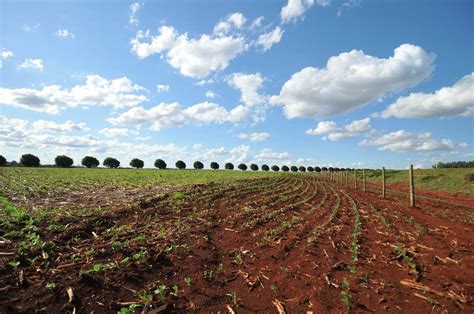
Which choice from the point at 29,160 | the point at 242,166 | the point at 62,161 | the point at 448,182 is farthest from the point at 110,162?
the point at 448,182

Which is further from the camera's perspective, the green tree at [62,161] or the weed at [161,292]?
the green tree at [62,161]

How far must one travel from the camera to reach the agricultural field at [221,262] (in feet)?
15.2

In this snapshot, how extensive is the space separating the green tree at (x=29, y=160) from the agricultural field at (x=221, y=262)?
7065 centimetres

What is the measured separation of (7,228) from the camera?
7027mm

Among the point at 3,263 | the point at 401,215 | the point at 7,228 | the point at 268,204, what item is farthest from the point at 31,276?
the point at 401,215

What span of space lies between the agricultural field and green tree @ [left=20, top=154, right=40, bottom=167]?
7065 cm

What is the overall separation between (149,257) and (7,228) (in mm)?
4042

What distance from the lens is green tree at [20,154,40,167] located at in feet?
219

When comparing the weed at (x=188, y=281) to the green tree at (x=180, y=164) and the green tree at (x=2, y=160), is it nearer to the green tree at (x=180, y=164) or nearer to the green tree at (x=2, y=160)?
the green tree at (x=2, y=160)

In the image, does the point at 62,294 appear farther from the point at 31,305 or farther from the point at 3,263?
the point at 3,263

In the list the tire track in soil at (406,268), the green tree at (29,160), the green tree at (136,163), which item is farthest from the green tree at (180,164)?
the tire track in soil at (406,268)

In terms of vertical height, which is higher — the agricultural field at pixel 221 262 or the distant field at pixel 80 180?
the distant field at pixel 80 180

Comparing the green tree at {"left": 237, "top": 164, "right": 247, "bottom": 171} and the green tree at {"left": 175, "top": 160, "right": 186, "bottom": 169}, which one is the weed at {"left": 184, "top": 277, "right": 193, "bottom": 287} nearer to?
the green tree at {"left": 175, "top": 160, "right": 186, "bottom": 169}

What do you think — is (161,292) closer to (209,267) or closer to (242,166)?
(209,267)
